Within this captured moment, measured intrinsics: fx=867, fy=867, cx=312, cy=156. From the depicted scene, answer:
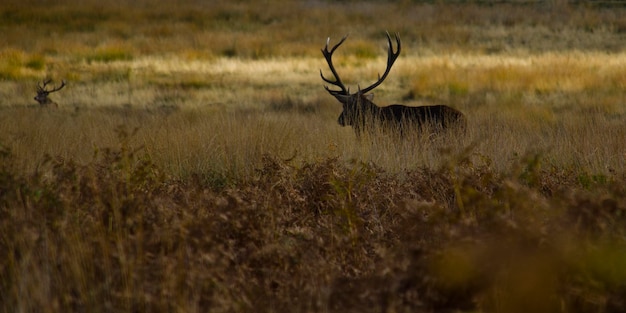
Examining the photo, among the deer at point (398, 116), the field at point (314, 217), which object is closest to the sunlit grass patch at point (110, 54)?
the field at point (314, 217)

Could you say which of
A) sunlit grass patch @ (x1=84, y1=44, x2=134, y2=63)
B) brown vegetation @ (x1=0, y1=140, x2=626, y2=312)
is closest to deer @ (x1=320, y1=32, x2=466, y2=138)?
brown vegetation @ (x1=0, y1=140, x2=626, y2=312)

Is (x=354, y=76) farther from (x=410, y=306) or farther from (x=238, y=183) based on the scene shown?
(x=410, y=306)

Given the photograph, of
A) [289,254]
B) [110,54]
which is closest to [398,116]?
[289,254]

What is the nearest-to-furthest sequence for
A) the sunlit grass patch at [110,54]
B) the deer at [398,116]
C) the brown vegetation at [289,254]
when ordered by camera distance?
the brown vegetation at [289,254], the deer at [398,116], the sunlit grass patch at [110,54]

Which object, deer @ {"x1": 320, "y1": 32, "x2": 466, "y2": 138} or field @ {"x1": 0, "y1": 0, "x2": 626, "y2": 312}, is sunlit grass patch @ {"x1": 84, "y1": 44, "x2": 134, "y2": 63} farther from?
deer @ {"x1": 320, "y1": 32, "x2": 466, "y2": 138}

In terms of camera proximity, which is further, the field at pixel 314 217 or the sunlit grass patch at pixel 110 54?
the sunlit grass patch at pixel 110 54

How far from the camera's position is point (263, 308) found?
3.64 metres

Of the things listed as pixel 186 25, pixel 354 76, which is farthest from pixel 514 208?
pixel 186 25

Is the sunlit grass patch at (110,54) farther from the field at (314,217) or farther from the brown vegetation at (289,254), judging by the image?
the brown vegetation at (289,254)

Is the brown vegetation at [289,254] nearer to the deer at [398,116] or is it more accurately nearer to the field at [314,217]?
the field at [314,217]

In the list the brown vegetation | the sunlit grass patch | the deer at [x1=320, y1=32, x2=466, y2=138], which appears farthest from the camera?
the sunlit grass patch

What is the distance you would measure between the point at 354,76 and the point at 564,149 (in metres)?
14.5

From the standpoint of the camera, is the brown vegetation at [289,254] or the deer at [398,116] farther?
the deer at [398,116]

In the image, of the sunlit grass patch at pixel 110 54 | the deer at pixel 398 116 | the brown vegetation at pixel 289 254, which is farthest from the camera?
the sunlit grass patch at pixel 110 54
